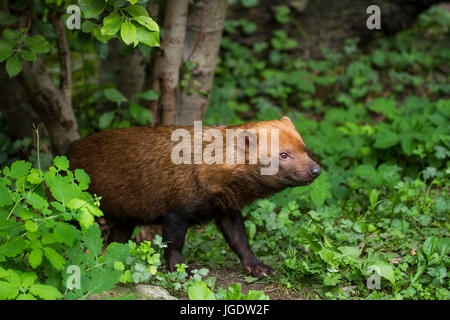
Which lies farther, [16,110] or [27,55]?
[16,110]

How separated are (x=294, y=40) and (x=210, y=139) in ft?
19.9

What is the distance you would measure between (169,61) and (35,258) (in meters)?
3.12

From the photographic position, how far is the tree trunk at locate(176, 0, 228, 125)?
6.35 meters

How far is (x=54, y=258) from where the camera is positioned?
11.8 ft

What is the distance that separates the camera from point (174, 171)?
16.3ft

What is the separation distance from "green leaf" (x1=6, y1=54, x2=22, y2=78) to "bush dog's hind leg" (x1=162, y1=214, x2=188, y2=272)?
6.09 feet

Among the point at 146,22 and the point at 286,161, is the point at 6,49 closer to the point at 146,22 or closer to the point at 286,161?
the point at 146,22

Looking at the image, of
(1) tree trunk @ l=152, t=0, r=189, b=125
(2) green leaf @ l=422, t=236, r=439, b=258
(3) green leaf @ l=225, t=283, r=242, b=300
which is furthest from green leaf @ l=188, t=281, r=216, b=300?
(1) tree trunk @ l=152, t=0, r=189, b=125

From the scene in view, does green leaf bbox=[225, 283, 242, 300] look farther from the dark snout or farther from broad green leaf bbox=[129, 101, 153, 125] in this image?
broad green leaf bbox=[129, 101, 153, 125]

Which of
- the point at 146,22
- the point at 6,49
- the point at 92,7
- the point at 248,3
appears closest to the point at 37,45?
the point at 6,49

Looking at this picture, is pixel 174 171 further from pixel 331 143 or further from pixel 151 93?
pixel 331 143

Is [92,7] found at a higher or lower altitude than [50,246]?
higher

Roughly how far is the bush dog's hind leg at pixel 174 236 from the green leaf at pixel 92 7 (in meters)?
1.85
